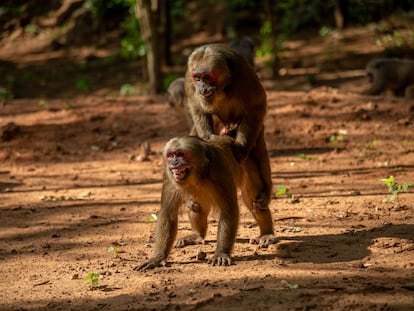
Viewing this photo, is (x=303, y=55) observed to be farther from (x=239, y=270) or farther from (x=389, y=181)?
(x=239, y=270)

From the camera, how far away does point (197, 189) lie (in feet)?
22.1

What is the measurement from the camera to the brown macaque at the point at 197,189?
6.48m

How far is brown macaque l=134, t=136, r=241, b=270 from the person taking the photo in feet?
21.3

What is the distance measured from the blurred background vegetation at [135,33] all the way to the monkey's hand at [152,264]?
11.4 m

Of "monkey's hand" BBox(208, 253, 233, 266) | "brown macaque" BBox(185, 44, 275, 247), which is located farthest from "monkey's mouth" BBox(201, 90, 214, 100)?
"monkey's hand" BBox(208, 253, 233, 266)

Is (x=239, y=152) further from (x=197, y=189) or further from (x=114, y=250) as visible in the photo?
(x=114, y=250)

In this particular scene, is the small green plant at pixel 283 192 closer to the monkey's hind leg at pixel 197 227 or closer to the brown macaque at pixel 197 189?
the monkey's hind leg at pixel 197 227

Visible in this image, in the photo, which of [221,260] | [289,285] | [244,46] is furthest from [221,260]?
[244,46]

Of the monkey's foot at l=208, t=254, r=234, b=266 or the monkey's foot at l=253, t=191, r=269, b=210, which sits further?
the monkey's foot at l=253, t=191, r=269, b=210

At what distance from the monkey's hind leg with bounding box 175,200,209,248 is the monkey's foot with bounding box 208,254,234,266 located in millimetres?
795

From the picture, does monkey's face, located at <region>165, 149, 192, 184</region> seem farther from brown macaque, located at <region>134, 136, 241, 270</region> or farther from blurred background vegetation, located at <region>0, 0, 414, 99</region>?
blurred background vegetation, located at <region>0, 0, 414, 99</region>

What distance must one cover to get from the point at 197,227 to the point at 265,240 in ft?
2.44

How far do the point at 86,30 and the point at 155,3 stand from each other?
31.0ft

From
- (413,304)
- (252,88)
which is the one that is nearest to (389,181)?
(252,88)
